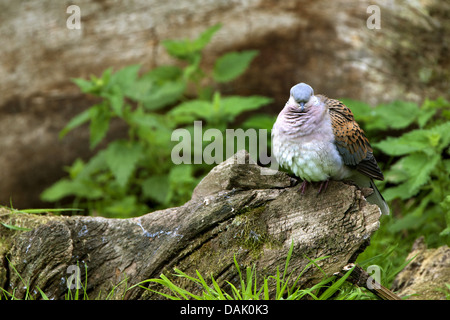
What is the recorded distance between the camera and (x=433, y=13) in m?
6.82

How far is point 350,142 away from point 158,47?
12.9 ft

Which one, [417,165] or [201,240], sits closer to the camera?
[201,240]

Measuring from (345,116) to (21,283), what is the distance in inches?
96.2

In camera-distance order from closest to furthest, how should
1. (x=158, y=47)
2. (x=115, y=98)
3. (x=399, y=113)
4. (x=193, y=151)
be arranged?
(x=399, y=113)
(x=115, y=98)
(x=193, y=151)
(x=158, y=47)

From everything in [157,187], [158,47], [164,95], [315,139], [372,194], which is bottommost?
[157,187]

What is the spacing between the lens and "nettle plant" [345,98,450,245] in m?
4.80

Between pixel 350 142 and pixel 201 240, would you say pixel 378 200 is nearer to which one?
pixel 350 142

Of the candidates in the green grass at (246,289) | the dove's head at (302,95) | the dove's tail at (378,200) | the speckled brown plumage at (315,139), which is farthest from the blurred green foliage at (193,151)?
the dove's head at (302,95)

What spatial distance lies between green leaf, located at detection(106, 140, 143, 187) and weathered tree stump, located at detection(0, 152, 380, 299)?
6.29ft

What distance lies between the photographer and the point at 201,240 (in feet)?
12.1

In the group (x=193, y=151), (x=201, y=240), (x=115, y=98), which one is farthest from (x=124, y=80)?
(x=201, y=240)
